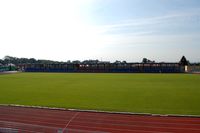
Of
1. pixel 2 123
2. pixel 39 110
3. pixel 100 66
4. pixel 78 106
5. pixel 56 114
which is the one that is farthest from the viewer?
pixel 100 66

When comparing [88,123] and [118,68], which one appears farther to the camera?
[118,68]

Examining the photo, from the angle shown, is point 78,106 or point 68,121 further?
point 78,106

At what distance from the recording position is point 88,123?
11.9m

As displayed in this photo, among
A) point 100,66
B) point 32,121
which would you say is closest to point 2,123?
point 32,121

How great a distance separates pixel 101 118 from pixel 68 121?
1647mm

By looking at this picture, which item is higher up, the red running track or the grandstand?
the grandstand

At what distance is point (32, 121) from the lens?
12461 millimetres

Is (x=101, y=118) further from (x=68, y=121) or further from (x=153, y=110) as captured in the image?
(x=153, y=110)

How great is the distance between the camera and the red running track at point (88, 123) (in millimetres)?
10727

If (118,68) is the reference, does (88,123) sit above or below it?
below

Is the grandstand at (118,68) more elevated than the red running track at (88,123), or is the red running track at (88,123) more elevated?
the grandstand at (118,68)

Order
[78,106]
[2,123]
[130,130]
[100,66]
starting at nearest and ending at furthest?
[130,130] → [2,123] → [78,106] → [100,66]

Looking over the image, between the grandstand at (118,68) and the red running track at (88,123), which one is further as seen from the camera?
the grandstand at (118,68)

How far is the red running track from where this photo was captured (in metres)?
10.7
